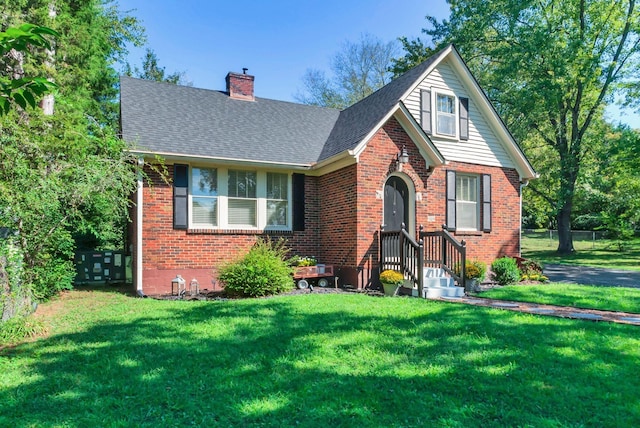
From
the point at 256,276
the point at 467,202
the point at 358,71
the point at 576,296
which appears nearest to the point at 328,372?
the point at 256,276

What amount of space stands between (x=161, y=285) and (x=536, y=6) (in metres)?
25.1

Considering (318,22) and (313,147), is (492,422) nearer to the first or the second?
(313,147)

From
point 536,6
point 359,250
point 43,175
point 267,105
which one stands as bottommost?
point 359,250

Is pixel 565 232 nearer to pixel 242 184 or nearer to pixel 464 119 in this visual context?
pixel 464 119

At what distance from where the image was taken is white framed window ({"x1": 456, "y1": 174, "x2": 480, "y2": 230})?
12.4 metres

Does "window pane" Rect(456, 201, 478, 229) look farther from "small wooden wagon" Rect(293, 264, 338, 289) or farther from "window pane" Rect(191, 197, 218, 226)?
"window pane" Rect(191, 197, 218, 226)


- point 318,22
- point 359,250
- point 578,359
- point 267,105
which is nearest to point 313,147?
point 267,105

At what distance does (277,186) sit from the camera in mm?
11273

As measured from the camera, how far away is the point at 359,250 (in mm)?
9867

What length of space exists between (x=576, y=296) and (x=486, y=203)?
4.70 metres

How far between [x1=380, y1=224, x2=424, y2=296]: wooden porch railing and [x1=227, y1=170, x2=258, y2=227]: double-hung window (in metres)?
3.54

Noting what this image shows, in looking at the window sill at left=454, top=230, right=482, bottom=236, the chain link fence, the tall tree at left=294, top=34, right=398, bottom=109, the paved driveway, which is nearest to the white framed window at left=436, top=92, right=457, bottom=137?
the window sill at left=454, top=230, right=482, bottom=236

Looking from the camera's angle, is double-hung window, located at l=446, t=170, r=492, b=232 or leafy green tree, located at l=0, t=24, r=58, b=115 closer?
leafy green tree, located at l=0, t=24, r=58, b=115

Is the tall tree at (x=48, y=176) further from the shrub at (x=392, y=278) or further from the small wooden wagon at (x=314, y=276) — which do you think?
the shrub at (x=392, y=278)
